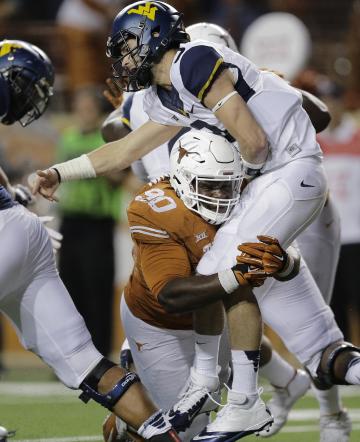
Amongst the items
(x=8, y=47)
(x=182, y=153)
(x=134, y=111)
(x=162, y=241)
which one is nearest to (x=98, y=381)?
(x=162, y=241)

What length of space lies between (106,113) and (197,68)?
4204 millimetres

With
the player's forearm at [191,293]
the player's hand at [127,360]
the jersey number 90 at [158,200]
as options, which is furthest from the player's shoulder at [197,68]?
the player's hand at [127,360]

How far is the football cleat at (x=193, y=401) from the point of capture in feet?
14.4

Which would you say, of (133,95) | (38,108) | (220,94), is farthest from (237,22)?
(220,94)

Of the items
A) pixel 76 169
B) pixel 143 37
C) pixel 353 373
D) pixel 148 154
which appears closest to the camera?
pixel 143 37

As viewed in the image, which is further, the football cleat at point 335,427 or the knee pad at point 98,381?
the football cleat at point 335,427

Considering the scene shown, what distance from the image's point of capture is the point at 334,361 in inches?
189

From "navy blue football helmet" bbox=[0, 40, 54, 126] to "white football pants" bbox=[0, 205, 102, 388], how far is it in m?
0.73

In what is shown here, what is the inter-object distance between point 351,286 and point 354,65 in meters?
3.01

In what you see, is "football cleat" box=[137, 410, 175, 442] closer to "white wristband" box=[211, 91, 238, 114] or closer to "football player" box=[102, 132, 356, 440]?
"football player" box=[102, 132, 356, 440]

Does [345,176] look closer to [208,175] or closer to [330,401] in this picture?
[330,401]

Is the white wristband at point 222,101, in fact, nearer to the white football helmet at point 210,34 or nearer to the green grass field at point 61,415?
the white football helmet at point 210,34

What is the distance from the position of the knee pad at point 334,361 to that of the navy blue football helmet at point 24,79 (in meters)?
1.68

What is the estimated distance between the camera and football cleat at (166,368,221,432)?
438 cm
